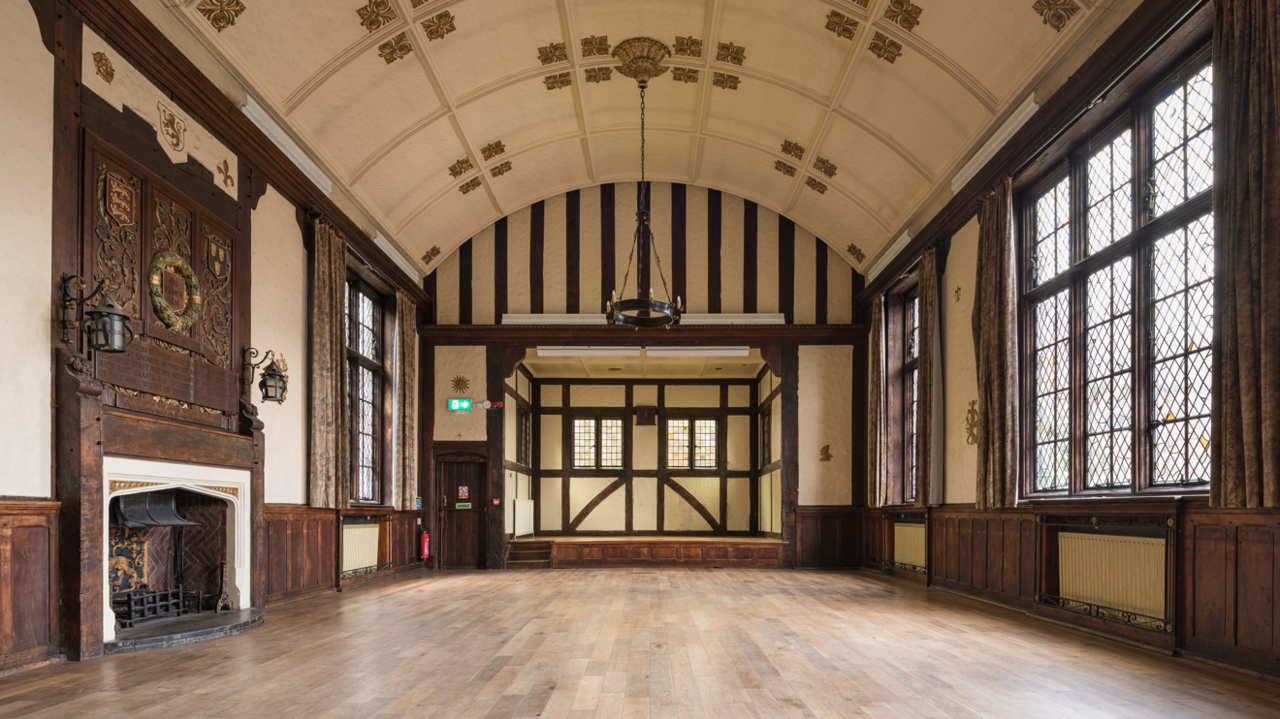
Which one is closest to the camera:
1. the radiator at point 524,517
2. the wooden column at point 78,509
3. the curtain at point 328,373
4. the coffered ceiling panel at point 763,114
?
the wooden column at point 78,509

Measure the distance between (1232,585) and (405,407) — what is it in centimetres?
1055

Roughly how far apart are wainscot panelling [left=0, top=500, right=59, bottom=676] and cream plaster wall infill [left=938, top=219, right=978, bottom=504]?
8.08 m

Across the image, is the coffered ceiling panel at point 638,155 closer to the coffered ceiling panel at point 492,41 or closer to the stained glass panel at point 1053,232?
the coffered ceiling panel at point 492,41

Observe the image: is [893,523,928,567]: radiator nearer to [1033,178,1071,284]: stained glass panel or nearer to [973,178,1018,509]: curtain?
[973,178,1018,509]: curtain

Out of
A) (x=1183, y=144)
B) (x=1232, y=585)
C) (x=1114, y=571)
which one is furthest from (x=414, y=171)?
(x=1232, y=585)

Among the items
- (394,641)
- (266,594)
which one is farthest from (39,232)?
(266,594)

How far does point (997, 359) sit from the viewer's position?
828cm

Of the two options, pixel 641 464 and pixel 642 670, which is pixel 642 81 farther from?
pixel 641 464

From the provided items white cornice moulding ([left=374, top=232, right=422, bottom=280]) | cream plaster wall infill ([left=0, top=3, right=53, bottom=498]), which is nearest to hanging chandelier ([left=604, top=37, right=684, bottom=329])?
white cornice moulding ([left=374, top=232, right=422, bottom=280])

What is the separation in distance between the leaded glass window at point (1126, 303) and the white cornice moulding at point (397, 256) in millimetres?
8163

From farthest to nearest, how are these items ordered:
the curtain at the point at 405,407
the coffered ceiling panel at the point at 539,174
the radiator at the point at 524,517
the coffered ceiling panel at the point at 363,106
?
the radiator at the point at 524,517, the coffered ceiling panel at the point at 539,174, the curtain at the point at 405,407, the coffered ceiling panel at the point at 363,106

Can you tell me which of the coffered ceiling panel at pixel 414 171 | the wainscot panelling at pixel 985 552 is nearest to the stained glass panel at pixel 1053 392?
the wainscot panelling at pixel 985 552

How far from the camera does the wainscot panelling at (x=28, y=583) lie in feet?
15.8

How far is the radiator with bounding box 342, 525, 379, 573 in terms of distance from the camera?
1039cm
